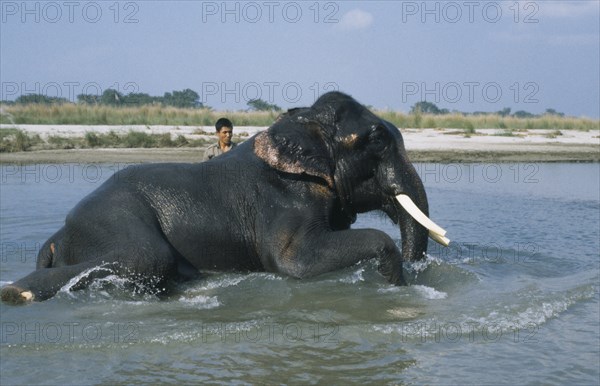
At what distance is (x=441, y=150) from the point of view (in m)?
26.1

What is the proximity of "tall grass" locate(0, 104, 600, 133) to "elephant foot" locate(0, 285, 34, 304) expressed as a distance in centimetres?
2667

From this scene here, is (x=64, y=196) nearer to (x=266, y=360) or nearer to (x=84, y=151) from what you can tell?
(x=84, y=151)

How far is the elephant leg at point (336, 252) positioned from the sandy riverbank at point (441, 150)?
1492cm

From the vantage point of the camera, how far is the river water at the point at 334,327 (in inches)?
229

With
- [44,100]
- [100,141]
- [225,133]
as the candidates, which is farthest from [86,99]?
[225,133]

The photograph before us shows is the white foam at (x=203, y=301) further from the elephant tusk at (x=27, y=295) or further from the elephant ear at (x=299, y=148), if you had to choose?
the elephant ear at (x=299, y=148)

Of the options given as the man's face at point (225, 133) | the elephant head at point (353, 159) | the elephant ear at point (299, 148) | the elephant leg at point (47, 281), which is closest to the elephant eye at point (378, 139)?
the elephant head at point (353, 159)

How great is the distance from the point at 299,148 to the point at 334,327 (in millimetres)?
2071

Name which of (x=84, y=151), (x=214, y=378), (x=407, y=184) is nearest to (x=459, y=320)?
(x=407, y=184)

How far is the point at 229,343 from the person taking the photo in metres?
6.39

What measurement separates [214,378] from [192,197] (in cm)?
284

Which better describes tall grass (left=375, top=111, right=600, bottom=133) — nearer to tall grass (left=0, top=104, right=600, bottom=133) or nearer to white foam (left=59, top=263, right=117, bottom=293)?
tall grass (left=0, top=104, right=600, bottom=133)

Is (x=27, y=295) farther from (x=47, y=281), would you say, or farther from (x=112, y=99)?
(x=112, y=99)

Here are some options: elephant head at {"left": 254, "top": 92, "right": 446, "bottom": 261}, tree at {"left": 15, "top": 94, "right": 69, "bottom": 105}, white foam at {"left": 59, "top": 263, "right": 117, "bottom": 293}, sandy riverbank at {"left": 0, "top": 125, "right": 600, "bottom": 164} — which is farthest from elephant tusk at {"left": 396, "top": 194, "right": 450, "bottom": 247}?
tree at {"left": 15, "top": 94, "right": 69, "bottom": 105}
